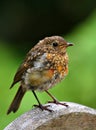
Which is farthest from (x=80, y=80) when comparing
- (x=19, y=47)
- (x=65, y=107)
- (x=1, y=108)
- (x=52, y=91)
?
(x=65, y=107)

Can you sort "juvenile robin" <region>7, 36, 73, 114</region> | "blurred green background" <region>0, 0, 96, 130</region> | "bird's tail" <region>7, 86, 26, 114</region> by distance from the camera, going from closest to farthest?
1. "juvenile robin" <region>7, 36, 73, 114</region>
2. "bird's tail" <region>7, 86, 26, 114</region>
3. "blurred green background" <region>0, 0, 96, 130</region>

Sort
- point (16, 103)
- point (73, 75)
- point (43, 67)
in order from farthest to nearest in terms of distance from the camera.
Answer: point (73, 75) → point (16, 103) → point (43, 67)

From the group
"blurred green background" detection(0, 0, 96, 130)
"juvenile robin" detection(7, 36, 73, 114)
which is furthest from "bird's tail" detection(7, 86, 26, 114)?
"blurred green background" detection(0, 0, 96, 130)

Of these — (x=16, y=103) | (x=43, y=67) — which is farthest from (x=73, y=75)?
(x=43, y=67)

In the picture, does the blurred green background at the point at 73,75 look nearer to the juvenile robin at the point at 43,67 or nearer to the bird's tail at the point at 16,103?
the bird's tail at the point at 16,103

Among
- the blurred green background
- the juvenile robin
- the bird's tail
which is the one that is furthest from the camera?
the blurred green background

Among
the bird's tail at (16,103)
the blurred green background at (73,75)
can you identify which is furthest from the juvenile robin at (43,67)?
the blurred green background at (73,75)

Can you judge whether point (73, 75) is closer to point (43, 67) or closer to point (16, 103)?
point (16, 103)

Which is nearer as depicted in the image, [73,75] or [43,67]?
[43,67]

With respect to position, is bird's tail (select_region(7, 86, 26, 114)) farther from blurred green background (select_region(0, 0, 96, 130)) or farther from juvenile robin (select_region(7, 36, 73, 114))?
blurred green background (select_region(0, 0, 96, 130))
